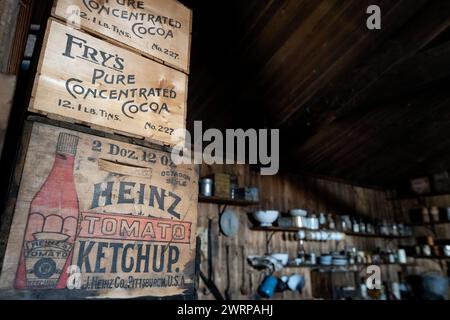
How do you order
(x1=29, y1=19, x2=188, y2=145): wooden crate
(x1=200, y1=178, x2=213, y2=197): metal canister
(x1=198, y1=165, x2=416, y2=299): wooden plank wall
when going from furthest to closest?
(x1=198, y1=165, x2=416, y2=299): wooden plank wall
(x1=200, y1=178, x2=213, y2=197): metal canister
(x1=29, y1=19, x2=188, y2=145): wooden crate

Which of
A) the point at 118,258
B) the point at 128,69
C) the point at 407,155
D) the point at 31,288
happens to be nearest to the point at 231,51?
the point at 128,69

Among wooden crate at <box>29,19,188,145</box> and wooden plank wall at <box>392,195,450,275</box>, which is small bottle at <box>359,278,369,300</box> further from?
wooden crate at <box>29,19,188,145</box>

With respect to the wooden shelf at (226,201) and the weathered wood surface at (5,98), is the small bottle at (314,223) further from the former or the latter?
the weathered wood surface at (5,98)

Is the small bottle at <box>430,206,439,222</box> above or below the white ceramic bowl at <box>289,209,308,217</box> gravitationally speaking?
above

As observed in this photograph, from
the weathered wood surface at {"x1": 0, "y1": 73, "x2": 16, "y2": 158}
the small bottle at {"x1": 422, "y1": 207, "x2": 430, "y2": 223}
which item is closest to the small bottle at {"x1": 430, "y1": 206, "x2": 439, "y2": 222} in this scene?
the small bottle at {"x1": 422, "y1": 207, "x2": 430, "y2": 223}

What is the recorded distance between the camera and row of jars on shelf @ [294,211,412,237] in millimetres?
3709

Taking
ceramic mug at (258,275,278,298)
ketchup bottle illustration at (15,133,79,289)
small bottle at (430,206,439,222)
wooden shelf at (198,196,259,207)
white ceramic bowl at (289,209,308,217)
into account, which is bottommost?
ceramic mug at (258,275,278,298)

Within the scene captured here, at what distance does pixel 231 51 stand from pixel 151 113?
1.62 meters

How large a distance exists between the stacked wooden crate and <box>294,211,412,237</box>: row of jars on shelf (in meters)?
2.87

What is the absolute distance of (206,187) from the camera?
2.98 m

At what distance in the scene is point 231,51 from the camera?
2459 millimetres

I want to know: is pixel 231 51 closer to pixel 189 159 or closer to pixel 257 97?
pixel 257 97

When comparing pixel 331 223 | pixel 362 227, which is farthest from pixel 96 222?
pixel 362 227

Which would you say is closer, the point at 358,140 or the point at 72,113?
the point at 72,113
